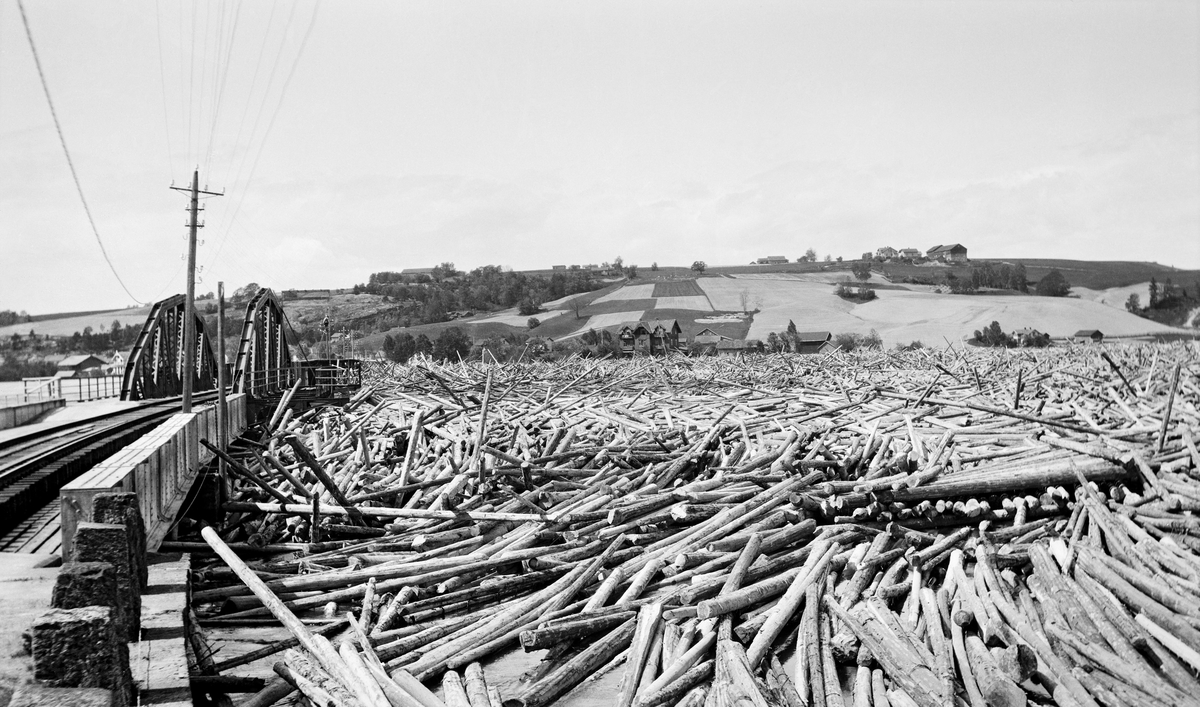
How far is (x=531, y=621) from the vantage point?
8547mm

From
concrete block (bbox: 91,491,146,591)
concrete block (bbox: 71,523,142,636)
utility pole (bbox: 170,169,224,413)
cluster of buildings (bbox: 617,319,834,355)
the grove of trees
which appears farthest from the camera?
the grove of trees

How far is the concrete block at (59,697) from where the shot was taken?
4340 millimetres

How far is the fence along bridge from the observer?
878cm

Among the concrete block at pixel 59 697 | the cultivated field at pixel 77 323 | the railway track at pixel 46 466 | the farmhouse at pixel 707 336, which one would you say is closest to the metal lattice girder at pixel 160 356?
the railway track at pixel 46 466

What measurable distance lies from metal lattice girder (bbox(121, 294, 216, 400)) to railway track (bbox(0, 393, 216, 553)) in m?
9.87

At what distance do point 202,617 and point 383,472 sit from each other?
568 centimetres

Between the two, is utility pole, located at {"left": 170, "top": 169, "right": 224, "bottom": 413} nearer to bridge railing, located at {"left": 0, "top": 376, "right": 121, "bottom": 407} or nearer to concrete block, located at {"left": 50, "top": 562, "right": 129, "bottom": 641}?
bridge railing, located at {"left": 0, "top": 376, "right": 121, "bottom": 407}

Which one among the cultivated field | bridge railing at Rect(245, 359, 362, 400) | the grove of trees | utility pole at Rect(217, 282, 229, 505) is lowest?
the cultivated field

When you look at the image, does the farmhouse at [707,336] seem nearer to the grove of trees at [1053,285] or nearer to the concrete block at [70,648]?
the grove of trees at [1053,285]

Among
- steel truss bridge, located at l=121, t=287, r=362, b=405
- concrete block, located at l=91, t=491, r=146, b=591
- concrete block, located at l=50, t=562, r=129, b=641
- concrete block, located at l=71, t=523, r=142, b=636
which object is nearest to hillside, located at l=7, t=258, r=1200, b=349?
steel truss bridge, located at l=121, t=287, r=362, b=405

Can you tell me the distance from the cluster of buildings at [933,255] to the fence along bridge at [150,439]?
112m

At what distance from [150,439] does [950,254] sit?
13424 cm

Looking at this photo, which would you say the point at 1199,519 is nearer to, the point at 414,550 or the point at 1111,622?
the point at 1111,622

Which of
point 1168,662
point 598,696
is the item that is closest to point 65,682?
point 598,696
